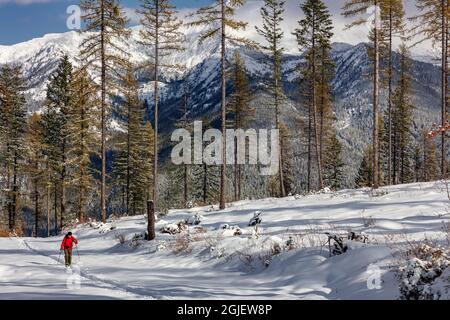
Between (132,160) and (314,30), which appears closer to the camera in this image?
(314,30)

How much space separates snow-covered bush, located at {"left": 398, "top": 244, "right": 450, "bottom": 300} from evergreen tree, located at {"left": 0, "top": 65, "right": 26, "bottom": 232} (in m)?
34.1

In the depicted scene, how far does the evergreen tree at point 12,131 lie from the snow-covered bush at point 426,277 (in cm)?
3411

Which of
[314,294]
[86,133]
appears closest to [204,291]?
[314,294]

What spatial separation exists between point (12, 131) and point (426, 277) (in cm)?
3631

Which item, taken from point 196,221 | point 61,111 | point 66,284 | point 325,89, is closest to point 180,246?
point 196,221

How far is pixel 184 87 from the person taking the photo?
4069 cm

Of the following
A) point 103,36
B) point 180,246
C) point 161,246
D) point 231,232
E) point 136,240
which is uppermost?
point 103,36

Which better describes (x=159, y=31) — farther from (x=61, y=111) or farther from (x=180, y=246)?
(x=180, y=246)

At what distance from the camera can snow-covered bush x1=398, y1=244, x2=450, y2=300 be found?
22.7 feet

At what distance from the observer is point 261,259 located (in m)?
11.6

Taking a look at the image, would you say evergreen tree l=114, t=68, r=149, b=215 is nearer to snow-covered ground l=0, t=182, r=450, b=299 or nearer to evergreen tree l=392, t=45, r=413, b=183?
snow-covered ground l=0, t=182, r=450, b=299

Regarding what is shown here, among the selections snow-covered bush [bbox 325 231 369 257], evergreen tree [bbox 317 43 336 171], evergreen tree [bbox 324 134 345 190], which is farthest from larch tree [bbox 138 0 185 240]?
evergreen tree [bbox 324 134 345 190]

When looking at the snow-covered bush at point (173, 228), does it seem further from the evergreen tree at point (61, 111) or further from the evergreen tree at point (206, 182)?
the evergreen tree at point (206, 182)

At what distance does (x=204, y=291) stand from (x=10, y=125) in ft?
106
